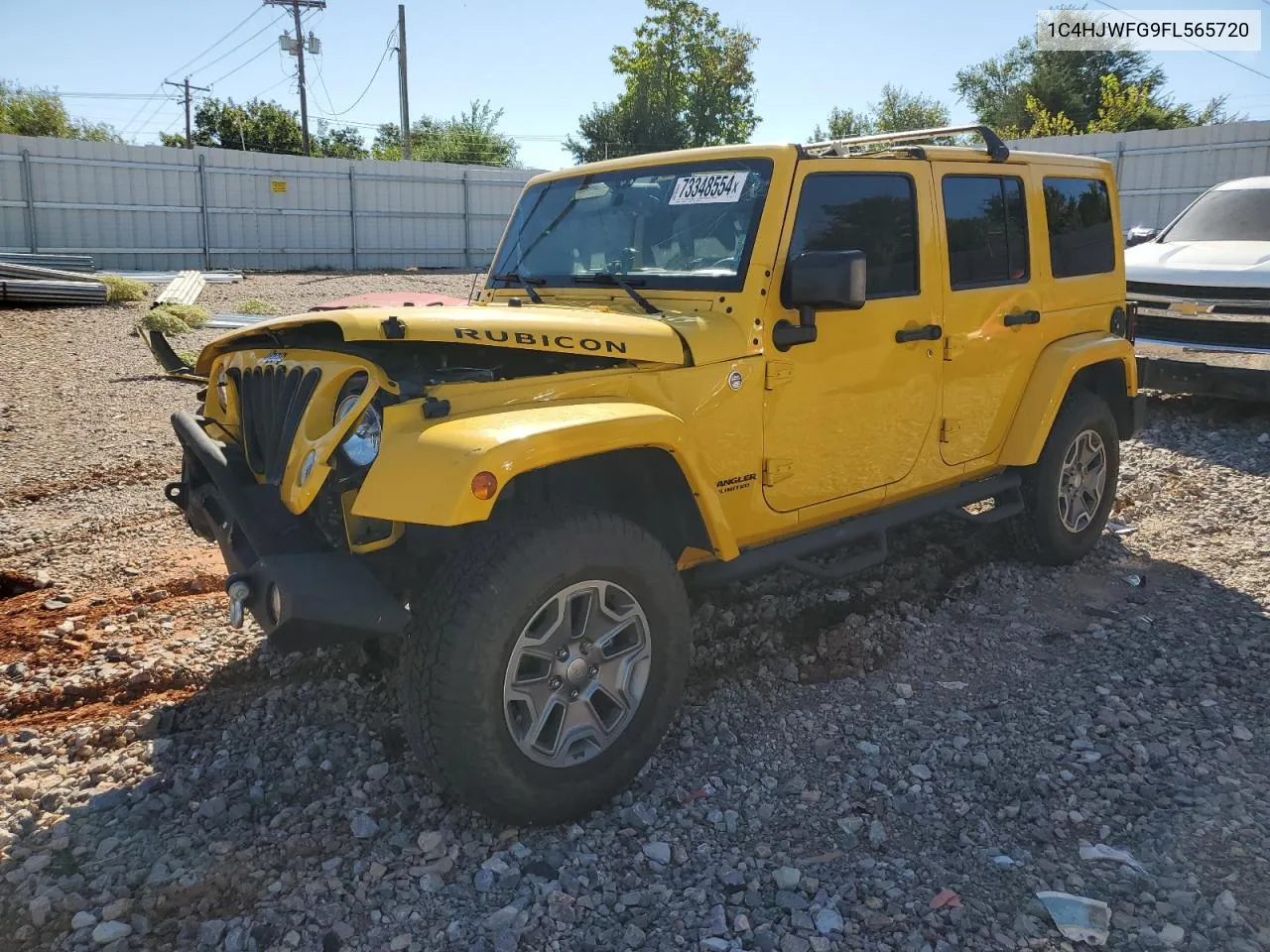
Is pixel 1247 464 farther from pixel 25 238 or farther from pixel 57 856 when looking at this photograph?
A: pixel 25 238

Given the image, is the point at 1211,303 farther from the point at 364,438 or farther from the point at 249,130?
the point at 249,130

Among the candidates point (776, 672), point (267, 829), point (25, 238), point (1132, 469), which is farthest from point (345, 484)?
point (25, 238)

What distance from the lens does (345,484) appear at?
9.78 feet

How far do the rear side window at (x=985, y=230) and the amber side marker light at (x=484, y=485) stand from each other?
8.41ft

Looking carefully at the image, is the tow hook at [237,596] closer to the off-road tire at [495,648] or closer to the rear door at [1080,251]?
the off-road tire at [495,648]

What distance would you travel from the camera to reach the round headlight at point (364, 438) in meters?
2.93

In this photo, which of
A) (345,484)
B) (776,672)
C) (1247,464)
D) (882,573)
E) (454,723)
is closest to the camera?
(454,723)

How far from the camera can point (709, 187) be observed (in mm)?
3822

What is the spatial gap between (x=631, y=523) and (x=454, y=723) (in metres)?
0.80

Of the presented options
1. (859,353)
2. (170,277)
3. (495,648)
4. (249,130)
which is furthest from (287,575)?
(249,130)

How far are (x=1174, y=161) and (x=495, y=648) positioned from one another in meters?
19.1

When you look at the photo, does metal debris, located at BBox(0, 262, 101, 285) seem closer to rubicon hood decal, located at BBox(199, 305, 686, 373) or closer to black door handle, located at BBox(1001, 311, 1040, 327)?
rubicon hood decal, located at BBox(199, 305, 686, 373)

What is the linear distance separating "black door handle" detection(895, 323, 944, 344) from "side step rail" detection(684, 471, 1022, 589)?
0.74 meters

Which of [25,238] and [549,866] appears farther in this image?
[25,238]
